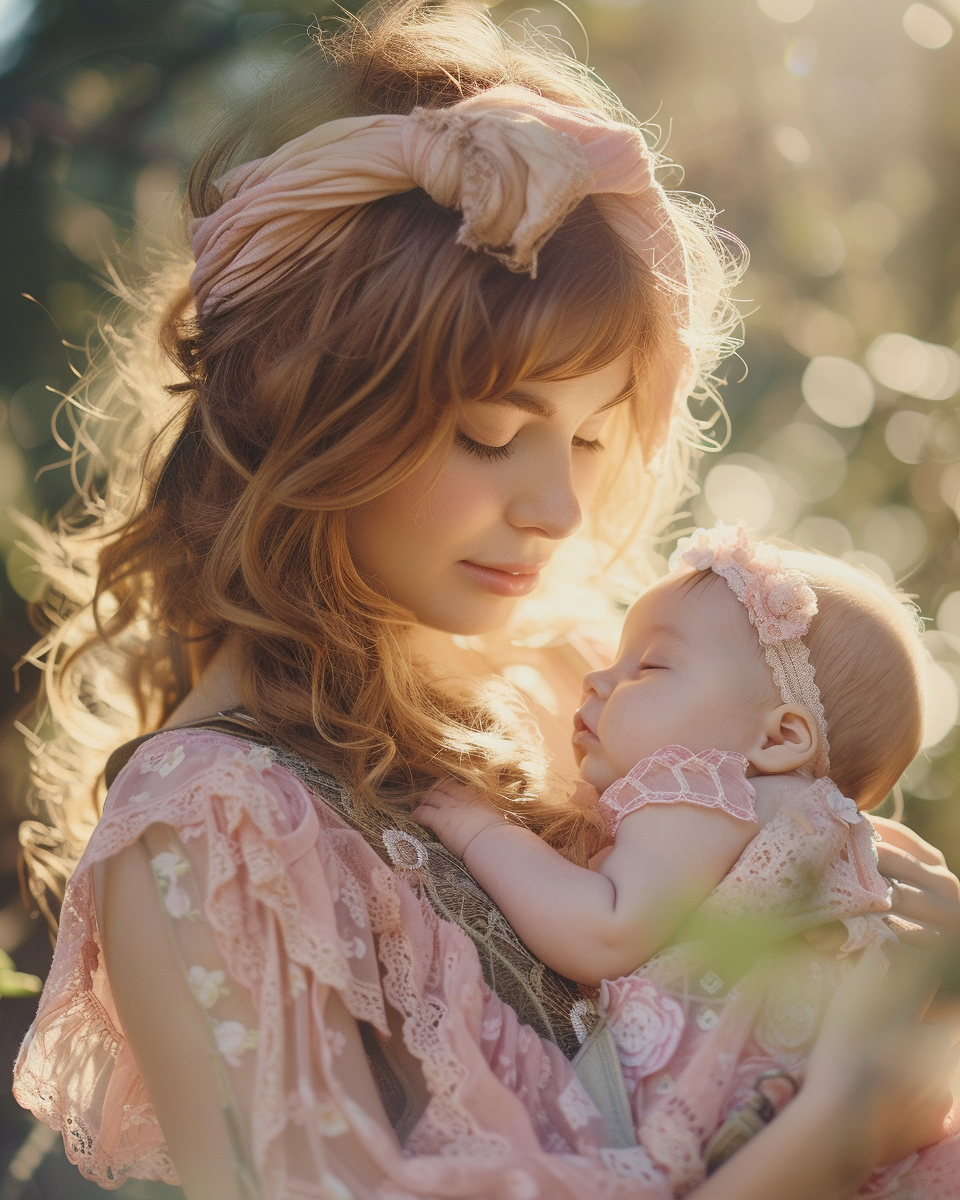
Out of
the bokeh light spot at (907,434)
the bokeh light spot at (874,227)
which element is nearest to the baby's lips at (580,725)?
the bokeh light spot at (907,434)

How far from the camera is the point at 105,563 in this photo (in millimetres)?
1859

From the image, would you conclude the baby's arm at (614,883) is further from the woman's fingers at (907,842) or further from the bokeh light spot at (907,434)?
the bokeh light spot at (907,434)

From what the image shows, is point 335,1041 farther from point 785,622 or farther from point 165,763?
point 785,622

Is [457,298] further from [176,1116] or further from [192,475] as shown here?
[176,1116]

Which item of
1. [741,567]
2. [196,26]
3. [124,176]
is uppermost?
[196,26]

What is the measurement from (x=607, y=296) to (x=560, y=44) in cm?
114

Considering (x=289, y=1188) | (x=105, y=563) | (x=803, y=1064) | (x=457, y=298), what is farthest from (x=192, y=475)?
(x=803, y=1064)

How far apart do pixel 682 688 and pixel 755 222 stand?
1.50m

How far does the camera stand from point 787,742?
1.57 meters

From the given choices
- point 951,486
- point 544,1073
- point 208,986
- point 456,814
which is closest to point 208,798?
point 208,986

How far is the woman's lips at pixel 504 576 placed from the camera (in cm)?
166

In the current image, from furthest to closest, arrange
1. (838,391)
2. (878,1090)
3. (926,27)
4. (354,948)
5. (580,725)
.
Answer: (838,391), (926,27), (580,725), (354,948), (878,1090)

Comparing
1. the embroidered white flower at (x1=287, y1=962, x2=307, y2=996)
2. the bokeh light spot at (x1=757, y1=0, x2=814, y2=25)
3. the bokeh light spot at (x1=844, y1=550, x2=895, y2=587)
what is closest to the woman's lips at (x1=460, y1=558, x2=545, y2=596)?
the embroidered white flower at (x1=287, y1=962, x2=307, y2=996)

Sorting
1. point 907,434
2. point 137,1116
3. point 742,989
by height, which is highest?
point 907,434
